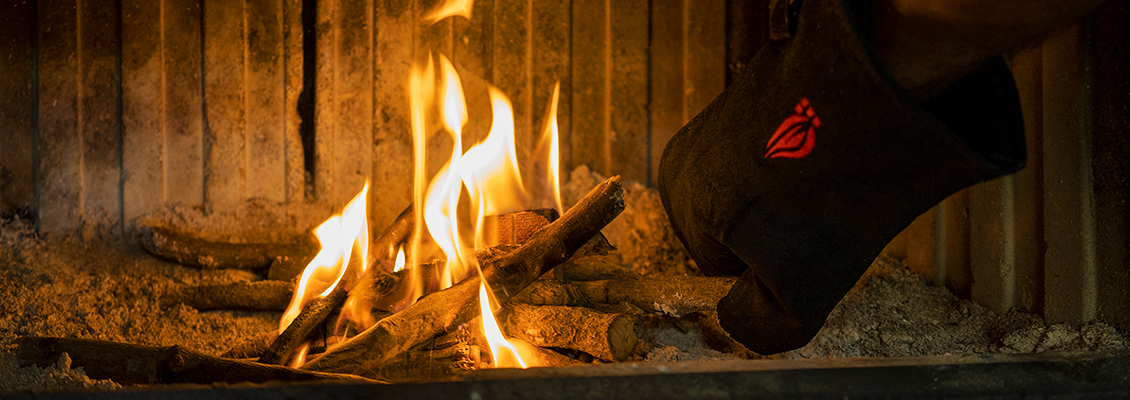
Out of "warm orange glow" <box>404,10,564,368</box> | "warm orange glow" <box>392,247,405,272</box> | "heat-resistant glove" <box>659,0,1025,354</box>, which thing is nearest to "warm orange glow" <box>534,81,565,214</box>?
"warm orange glow" <box>404,10,564,368</box>

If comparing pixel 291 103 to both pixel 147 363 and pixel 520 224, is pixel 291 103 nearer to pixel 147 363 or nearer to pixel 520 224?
pixel 520 224

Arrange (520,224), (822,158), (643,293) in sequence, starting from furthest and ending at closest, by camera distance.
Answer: (520,224)
(643,293)
(822,158)

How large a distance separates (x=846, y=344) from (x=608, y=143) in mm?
1265

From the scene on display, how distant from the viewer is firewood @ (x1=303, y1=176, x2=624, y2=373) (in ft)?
4.54

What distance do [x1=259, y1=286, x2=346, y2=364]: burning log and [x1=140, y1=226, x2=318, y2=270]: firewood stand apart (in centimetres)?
62

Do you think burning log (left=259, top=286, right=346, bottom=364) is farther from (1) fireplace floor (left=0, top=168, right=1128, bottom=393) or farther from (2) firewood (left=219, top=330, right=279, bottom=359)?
(1) fireplace floor (left=0, top=168, right=1128, bottom=393)

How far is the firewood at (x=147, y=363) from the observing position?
1202 millimetres

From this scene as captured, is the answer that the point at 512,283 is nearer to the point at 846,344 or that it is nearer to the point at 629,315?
the point at 629,315

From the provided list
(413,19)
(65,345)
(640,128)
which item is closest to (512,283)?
(65,345)

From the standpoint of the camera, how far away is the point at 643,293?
177 centimetres

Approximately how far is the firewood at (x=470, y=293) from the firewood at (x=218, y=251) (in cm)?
93

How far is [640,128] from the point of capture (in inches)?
102

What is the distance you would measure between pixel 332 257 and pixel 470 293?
634mm

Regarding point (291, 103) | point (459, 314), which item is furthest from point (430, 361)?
point (291, 103)
